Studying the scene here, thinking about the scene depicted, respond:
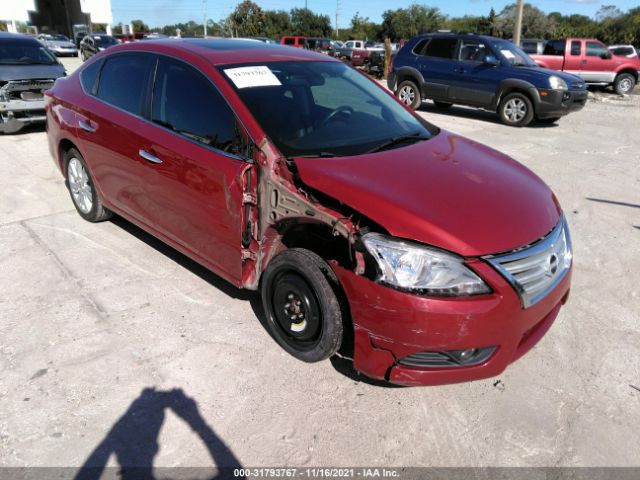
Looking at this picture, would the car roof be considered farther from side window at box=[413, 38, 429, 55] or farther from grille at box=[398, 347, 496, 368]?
side window at box=[413, 38, 429, 55]

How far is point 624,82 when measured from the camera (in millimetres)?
17000

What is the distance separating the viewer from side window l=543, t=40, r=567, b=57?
1639 centimetres

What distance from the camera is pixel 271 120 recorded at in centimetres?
310

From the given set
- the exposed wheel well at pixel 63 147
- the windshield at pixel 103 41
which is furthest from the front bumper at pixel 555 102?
the windshield at pixel 103 41

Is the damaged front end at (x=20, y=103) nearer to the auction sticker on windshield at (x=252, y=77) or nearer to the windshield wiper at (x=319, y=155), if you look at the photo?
the auction sticker on windshield at (x=252, y=77)

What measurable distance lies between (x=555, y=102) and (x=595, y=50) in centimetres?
819

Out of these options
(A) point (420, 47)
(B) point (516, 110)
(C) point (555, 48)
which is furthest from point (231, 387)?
(C) point (555, 48)

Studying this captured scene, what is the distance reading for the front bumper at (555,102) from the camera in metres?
10.3

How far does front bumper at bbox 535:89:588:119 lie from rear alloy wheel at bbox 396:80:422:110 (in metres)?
2.98

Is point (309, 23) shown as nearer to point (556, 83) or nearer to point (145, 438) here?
point (556, 83)

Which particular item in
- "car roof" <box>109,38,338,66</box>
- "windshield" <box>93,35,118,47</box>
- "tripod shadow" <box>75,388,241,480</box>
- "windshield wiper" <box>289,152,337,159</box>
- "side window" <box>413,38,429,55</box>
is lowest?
"tripod shadow" <box>75,388,241,480</box>

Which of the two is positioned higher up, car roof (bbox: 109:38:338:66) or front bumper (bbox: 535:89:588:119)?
car roof (bbox: 109:38:338:66)

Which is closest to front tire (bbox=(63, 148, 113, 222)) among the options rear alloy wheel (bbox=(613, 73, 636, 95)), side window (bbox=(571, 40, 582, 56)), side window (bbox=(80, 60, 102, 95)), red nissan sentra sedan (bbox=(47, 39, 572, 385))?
red nissan sentra sedan (bbox=(47, 39, 572, 385))

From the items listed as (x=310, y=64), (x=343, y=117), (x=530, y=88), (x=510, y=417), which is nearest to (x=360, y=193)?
(x=343, y=117)
